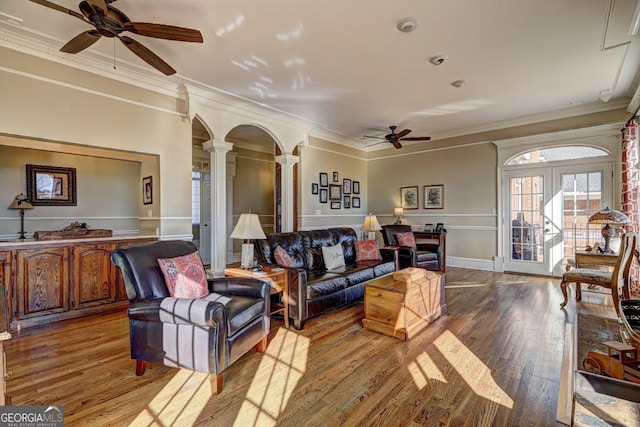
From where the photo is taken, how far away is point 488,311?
362 cm

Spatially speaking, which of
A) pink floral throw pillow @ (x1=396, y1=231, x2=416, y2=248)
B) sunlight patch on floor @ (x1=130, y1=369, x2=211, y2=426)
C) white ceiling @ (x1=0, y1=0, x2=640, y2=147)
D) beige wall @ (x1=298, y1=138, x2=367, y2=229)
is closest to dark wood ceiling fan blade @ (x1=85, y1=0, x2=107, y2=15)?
white ceiling @ (x1=0, y1=0, x2=640, y2=147)

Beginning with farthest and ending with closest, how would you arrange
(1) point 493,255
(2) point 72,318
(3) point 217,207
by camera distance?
(1) point 493,255
(3) point 217,207
(2) point 72,318

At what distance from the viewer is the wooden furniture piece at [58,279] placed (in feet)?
10.1

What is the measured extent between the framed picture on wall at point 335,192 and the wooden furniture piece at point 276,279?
3.70m

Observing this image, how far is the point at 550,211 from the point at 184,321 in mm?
6019

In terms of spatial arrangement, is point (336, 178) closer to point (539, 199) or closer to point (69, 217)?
point (539, 199)

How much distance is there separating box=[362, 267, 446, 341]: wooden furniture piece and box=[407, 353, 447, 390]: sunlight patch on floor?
378 mm

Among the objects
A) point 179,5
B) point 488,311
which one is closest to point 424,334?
point 488,311

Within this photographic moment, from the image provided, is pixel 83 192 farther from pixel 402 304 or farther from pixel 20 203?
pixel 402 304

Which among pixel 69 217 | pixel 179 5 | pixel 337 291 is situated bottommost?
pixel 337 291

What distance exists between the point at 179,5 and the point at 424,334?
3713mm

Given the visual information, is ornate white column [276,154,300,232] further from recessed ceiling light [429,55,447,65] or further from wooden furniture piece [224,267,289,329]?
recessed ceiling light [429,55,447,65]

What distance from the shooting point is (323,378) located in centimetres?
219

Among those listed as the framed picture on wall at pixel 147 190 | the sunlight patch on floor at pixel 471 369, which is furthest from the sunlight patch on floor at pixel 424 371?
the framed picture on wall at pixel 147 190
